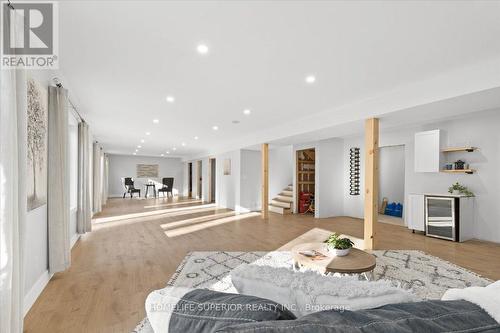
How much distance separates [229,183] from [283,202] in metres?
2.22

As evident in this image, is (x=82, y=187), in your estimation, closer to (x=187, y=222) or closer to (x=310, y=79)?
(x=187, y=222)

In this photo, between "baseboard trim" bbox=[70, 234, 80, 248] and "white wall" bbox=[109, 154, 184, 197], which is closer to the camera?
"baseboard trim" bbox=[70, 234, 80, 248]

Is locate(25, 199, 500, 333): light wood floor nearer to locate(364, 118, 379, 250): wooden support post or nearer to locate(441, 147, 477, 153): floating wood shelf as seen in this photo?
locate(364, 118, 379, 250): wooden support post

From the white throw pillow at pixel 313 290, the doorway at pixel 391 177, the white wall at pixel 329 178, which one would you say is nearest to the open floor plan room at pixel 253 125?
the white throw pillow at pixel 313 290

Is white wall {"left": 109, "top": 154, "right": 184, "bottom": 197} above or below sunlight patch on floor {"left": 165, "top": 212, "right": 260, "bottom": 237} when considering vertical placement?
above

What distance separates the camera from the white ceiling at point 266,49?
6.77 ft

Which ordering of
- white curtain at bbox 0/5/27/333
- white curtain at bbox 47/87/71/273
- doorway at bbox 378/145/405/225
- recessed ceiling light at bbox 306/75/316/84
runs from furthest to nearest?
doorway at bbox 378/145/405/225 → recessed ceiling light at bbox 306/75/316/84 → white curtain at bbox 47/87/71/273 → white curtain at bbox 0/5/27/333

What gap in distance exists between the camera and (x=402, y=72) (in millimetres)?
3211

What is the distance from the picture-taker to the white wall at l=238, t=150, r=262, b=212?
8.80m

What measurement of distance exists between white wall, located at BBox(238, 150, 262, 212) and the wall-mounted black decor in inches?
126

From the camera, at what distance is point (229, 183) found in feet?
31.4

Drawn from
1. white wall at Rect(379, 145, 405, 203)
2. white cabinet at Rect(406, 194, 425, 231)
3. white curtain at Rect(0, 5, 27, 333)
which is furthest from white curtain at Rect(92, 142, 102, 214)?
white wall at Rect(379, 145, 405, 203)

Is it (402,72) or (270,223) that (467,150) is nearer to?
(402,72)

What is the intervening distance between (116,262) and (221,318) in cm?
366
